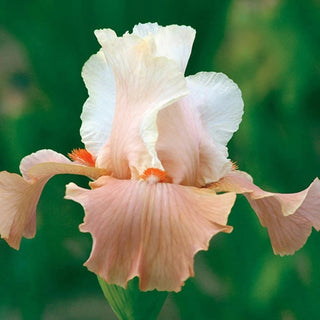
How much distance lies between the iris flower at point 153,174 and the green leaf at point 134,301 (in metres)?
0.16

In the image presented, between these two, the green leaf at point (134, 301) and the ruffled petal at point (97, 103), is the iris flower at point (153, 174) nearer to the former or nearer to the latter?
the ruffled petal at point (97, 103)

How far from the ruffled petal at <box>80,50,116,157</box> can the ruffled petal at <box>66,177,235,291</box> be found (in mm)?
214

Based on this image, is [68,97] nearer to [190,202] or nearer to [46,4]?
[46,4]

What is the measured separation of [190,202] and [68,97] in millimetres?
1193

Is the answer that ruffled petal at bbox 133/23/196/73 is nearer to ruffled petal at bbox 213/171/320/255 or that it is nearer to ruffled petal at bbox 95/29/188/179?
ruffled petal at bbox 95/29/188/179

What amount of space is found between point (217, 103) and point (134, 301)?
1.37 ft

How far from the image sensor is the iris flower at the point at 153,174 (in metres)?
0.93

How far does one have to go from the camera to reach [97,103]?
119 centimetres

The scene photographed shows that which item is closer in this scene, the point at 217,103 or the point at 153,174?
the point at 153,174

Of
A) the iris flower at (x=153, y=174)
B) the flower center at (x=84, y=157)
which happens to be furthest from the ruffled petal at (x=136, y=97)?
the flower center at (x=84, y=157)

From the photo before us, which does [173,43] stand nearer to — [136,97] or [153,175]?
[136,97]

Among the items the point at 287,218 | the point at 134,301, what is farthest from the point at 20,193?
the point at 287,218

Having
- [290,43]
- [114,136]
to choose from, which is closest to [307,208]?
[114,136]

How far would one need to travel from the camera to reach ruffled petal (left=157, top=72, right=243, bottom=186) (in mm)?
1066
